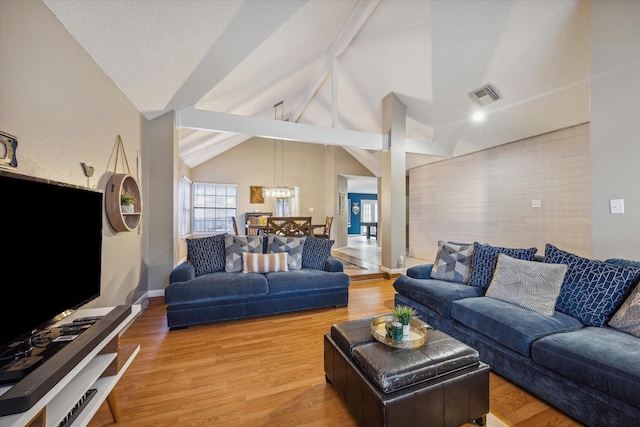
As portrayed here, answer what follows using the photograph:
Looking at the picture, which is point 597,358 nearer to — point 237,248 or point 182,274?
point 237,248

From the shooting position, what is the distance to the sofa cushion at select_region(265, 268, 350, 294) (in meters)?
3.01

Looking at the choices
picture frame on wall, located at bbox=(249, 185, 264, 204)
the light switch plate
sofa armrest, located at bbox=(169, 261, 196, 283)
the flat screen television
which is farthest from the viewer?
picture frame on wall, located at bbox=(249, 185, 264, 204)

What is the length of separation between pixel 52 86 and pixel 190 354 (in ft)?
7.28

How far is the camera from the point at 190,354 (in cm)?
222

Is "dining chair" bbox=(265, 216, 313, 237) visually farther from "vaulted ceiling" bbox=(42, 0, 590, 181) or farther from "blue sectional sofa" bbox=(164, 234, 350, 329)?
"vaulted ceiling" bbox=(42, 0, 590, 181)

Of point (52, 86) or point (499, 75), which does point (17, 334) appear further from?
point (499, 75)

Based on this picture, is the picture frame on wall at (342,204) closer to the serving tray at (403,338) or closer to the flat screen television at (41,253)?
the serving tray at (403,338)

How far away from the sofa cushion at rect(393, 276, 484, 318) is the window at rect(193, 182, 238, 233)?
559 cm

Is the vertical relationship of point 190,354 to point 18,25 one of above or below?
below

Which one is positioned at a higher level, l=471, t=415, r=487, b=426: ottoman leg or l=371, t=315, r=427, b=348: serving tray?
l=371, t=315, r=427, b=348: serving tray

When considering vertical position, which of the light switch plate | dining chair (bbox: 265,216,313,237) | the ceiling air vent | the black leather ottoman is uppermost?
the ceiling air vent

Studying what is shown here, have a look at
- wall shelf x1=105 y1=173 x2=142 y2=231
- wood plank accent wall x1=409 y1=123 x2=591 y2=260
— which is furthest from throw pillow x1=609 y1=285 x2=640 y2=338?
wall shelf x1=105 y1=173 x2=142 y2=231

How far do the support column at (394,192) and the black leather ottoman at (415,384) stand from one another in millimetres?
3220

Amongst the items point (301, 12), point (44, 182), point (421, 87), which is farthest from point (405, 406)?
point (421, 87)
